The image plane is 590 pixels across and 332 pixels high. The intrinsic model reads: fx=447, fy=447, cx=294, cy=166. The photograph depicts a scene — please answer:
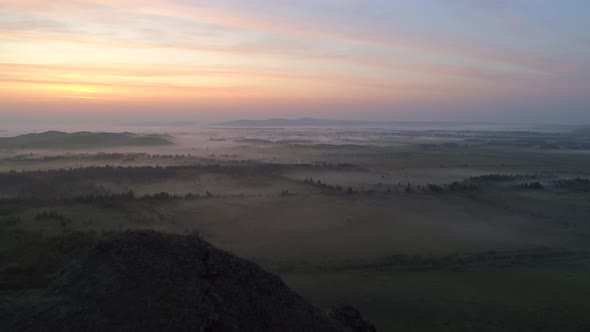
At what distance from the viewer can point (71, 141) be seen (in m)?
56.3

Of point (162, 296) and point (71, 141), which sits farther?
point (71, 141)

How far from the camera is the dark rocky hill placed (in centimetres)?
639

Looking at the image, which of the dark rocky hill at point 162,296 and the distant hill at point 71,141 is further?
the distant hill at point 71,141

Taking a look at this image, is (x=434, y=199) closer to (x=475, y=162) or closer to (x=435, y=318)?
(x=435, y=318)

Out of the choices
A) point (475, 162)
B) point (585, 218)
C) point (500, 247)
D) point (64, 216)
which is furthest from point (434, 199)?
point (475, 162)

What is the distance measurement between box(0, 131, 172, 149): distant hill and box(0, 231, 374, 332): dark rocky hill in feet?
168

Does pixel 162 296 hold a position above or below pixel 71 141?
below

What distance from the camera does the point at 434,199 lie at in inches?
1001

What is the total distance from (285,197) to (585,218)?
15.0 metres

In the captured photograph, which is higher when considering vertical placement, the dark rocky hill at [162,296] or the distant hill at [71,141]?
Answer: the distant hill at [71,141]

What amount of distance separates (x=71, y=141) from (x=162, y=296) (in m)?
56.2

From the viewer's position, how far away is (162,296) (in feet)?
22.4

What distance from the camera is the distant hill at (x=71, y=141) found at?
173ft

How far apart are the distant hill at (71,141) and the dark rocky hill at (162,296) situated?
168ft
